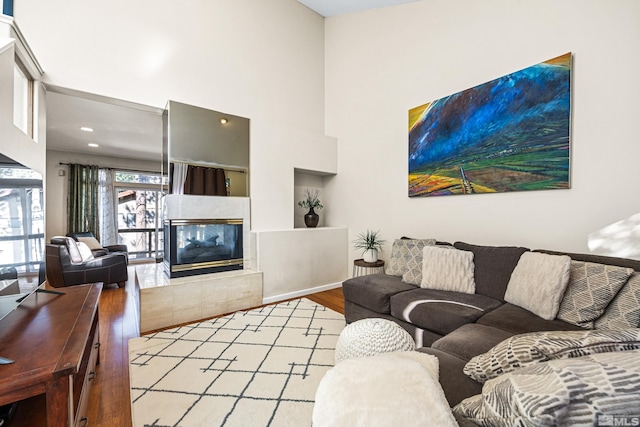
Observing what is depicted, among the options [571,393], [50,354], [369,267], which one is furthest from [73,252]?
[571,393]

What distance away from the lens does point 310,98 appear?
4113mm

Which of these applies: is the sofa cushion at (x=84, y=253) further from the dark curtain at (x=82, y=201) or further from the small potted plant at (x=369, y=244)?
the small potted plant at (x=369, y=244)

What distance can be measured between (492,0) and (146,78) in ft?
11.7

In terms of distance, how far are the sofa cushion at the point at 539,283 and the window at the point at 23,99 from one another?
12.5 feet

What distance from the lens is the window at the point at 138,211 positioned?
20.9ft

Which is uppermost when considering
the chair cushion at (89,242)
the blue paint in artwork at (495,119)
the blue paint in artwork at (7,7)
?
the blue paint in artwork at (7,7)

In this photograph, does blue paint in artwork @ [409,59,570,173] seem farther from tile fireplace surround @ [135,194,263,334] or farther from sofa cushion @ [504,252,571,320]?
tile fireplace surround @ [135,194,263,334]

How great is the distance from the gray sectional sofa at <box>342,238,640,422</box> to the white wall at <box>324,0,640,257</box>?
432 millimetres

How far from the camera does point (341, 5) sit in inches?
149

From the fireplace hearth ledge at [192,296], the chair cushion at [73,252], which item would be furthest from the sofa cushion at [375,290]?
the chair cushion at [73,252]

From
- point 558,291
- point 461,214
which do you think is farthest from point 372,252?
point 558,291

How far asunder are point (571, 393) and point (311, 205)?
3.74 m

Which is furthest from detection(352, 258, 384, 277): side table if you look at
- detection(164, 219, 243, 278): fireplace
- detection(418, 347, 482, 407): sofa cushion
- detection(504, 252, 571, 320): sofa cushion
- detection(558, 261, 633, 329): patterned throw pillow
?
detection(418, 347, 482, 407): sofa cushion

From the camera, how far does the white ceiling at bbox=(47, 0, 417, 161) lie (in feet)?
11.0
